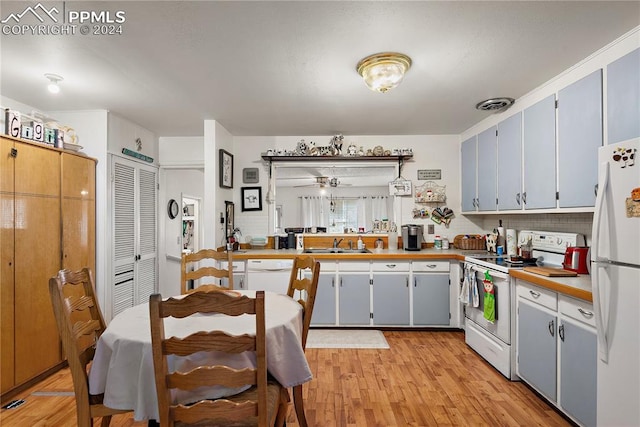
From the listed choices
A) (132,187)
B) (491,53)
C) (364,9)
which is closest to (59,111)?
(132,187)

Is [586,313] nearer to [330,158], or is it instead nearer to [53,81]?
[330,158]

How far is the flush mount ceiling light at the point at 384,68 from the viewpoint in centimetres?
217

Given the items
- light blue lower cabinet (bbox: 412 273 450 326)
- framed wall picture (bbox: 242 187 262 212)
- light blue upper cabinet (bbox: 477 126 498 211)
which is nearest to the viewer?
light blue upper cabinet (bbox: 477 126 498 211)

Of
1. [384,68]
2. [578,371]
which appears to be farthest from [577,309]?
[384,68]

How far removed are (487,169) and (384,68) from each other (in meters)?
2.00

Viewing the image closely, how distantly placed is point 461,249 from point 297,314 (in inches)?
120

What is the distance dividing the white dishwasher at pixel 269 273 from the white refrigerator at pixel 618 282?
275 centimetres

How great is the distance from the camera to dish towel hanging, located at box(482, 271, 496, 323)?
9.13 ft

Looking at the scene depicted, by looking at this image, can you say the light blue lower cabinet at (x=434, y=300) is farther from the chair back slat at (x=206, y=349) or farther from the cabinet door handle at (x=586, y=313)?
the chair back slat at (x=206, y=349)

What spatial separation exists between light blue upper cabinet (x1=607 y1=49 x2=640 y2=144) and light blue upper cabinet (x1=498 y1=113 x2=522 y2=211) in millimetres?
942

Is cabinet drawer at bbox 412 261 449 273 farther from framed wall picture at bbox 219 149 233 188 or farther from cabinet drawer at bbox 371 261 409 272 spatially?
framed wall picture at bbox 219 149 233 188

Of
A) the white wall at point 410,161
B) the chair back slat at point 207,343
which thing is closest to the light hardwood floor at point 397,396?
the chair back slat at point 207,343

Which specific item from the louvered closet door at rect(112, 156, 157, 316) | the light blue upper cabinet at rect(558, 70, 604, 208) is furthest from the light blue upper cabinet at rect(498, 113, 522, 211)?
the louvered closet door at rect(112, 156, 157, 316)

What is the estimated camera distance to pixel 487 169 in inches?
140
